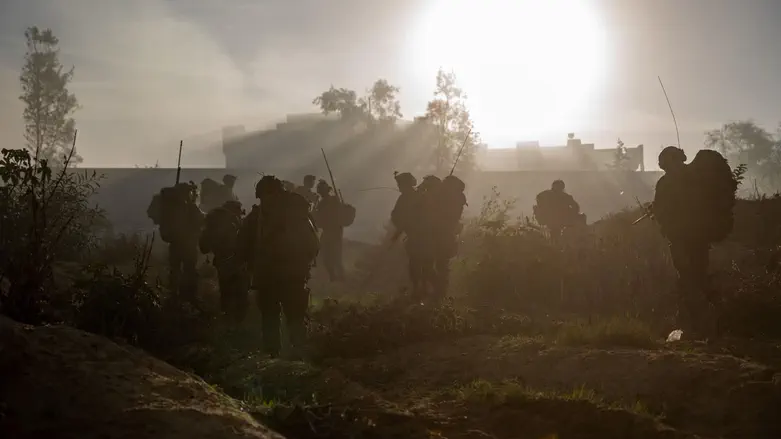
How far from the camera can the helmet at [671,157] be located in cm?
1007

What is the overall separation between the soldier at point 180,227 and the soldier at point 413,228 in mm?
4197

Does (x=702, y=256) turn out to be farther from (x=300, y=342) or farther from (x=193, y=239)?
(x=193, y=239)

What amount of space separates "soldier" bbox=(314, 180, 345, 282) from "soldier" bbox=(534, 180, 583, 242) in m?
5.39

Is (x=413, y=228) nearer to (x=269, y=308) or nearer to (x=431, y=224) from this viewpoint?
(x=431, y=224)

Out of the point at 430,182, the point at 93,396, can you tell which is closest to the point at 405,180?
the point at 430,182

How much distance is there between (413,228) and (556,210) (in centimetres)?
600

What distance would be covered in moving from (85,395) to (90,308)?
9.10 feet

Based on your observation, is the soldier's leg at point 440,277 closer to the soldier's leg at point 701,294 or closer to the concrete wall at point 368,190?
the soldier's leg at point 701,294

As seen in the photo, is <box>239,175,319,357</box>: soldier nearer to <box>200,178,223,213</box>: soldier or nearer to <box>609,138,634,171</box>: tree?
<box>200,178,223,213</box>: soldier

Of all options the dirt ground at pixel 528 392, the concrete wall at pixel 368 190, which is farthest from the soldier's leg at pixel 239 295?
the concrete wall at pixel 368 190

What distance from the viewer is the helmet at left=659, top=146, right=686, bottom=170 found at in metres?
10.1

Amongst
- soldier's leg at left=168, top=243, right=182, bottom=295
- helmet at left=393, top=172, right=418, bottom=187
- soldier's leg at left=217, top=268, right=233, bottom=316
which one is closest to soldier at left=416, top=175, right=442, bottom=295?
helmet at left=393, top=172, right=418, bottom=187

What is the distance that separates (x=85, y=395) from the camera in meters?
4.18

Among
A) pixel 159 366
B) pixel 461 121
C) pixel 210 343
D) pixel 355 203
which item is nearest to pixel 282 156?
pixel 355 203
